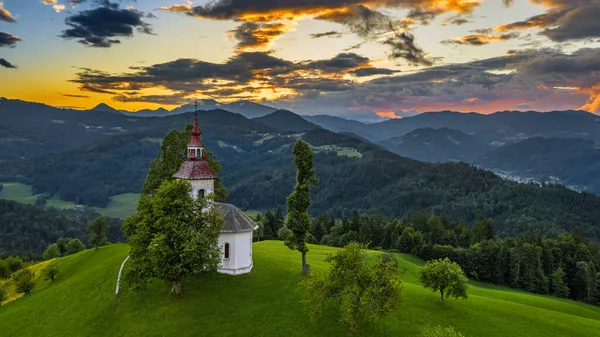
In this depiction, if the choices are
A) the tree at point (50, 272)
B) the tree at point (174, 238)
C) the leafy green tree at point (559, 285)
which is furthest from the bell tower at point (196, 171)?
the leafy green tree at point (559, 285)

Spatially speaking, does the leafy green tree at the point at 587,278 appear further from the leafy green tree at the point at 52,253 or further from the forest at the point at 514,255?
the leafy green tree at the point at 52,253

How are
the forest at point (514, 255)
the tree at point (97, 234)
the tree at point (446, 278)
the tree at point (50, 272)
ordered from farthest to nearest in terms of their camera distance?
the forest at point (514, 255), the tree at point (97, 234), the tree at point (50, 272), the tree at point (446, 278)

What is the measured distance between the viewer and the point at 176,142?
214 feet

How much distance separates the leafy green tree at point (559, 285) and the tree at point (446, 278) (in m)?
60.2

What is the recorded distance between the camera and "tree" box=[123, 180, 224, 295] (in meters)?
43.2

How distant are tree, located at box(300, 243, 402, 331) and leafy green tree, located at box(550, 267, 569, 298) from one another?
74.5 meters

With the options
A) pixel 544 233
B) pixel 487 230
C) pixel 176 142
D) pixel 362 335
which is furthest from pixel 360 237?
pixel 544 233

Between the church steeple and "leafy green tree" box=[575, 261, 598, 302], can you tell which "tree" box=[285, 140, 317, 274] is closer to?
the church steeple

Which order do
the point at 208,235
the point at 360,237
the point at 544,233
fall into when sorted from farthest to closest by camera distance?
the point at 544,233 → the point at 360,237 → the point at 208,235

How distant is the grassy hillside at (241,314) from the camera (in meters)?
41.4

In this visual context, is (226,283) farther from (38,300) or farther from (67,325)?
(38,300)

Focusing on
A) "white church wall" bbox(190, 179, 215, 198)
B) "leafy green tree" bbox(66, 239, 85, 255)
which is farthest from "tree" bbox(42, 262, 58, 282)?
"leafy green tree" bbox(66, 239, 85, 255)

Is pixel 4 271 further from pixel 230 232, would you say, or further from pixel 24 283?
pixel 230 232

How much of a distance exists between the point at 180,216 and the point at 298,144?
17.1 m
